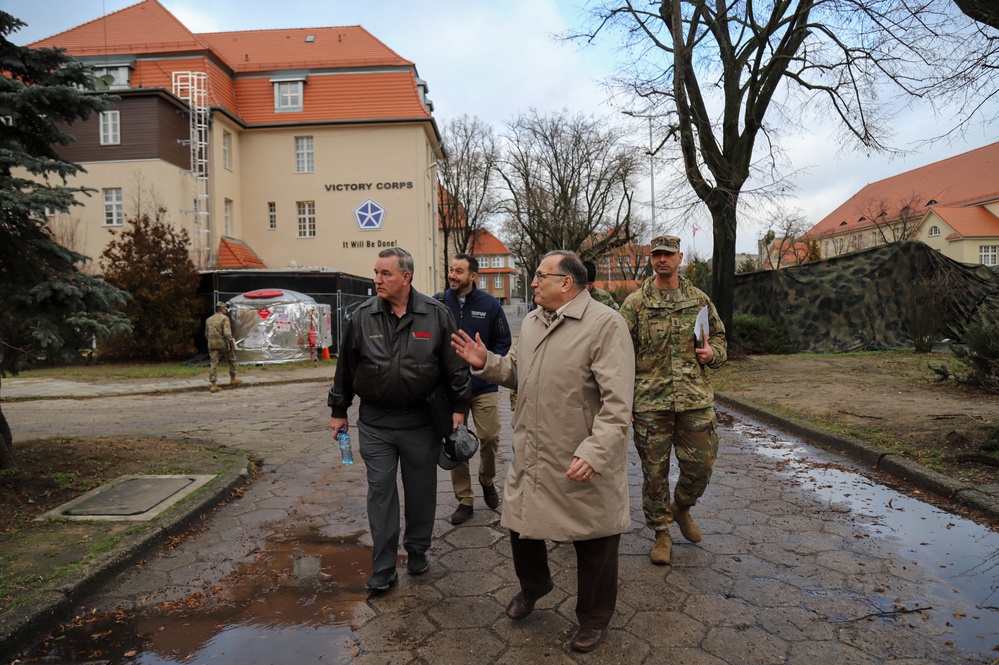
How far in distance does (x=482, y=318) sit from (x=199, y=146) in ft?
96.7

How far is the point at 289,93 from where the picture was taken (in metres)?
35.8

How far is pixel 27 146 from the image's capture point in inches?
259

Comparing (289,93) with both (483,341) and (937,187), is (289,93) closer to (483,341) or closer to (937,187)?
(483,341)

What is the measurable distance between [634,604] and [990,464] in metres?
4.32

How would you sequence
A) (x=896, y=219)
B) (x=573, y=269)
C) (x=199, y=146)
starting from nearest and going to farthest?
1. (x=573, y=269)
2. (x=199, y=146)
3. (x=896, y=219)

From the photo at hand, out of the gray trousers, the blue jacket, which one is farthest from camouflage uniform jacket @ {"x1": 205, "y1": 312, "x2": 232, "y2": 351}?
the gray trousers

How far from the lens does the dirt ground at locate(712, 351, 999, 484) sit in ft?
22.3

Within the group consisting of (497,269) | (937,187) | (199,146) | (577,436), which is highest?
(937,187)

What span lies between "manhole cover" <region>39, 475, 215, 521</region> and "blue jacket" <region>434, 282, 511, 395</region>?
2841mm

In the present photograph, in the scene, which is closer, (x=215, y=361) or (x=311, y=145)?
(x=215, y=361)

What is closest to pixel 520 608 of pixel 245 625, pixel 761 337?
pixel 245 625

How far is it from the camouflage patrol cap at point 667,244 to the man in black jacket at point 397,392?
4.95ft

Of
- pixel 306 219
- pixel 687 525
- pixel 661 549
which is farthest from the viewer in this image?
pixel 306 219

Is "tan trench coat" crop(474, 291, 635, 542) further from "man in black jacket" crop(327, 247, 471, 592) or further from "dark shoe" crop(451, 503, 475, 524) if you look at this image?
"dark shoe" crop(451, 503, 475, 524)
